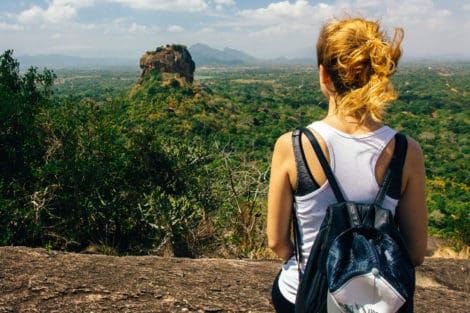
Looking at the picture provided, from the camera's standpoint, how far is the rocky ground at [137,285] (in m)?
2.97

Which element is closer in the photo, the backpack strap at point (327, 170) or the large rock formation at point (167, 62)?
the backpack strap at point (327, 170)

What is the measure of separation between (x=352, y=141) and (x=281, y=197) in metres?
0.35

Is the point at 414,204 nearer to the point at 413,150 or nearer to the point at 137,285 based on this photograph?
the point at 413,150

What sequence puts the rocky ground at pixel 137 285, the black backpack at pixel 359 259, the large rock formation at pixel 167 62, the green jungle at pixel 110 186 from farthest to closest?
the large rock formation at pixel 167 62, the green jungle at pixel 110 186, the rocky ground at pixel 137 285, the black backpack at pixel 359 259

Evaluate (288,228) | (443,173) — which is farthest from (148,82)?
(288,228)

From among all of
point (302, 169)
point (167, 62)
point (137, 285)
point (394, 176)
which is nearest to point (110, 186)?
point (137, 285)

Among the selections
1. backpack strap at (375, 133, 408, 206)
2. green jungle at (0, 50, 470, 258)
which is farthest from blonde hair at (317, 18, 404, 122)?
green jungle at (0, 50, 470, 258)

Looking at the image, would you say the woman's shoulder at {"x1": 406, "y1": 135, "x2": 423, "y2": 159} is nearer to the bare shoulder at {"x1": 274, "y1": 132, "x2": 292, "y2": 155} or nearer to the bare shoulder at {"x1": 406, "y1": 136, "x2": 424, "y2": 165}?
the bare shoulder at {"x1": 406, "y1": 136, "x2": 424, "y2": 165}

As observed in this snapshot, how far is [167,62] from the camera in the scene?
6812 cm

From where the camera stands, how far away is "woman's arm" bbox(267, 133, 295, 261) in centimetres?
146

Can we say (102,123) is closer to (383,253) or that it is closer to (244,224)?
(244,224)

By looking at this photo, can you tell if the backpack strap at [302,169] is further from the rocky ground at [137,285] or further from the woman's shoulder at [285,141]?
the rocky ground at [137,285]

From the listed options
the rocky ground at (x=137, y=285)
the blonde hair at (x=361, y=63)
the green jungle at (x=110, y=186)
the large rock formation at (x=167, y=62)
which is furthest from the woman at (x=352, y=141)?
the large rock formation at (x=167, y=62)

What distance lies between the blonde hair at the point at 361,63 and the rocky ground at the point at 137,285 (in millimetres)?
2248
